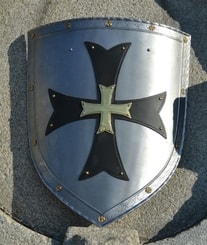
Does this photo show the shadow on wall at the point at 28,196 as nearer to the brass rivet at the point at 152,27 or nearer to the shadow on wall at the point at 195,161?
the shadow on wall at the point at 195,161

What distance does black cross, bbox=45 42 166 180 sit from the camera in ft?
6.71

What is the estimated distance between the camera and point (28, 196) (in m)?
2.12

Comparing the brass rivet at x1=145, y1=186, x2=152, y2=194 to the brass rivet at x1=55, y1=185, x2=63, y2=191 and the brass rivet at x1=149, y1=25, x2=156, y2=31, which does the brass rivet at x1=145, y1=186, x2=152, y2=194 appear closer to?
the brass rivet at x1=55, y1=185, x2=63, y2=191

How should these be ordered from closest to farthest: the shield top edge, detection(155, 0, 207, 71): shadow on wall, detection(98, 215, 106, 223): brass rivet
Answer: detection(98, 215, 106, 223): brass rivet
the shield top edge
detection(155, 0, 207, 71): shadow on wall

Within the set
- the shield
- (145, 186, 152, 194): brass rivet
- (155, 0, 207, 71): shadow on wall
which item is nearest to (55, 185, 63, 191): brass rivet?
the shield

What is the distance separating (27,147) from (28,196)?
172mm

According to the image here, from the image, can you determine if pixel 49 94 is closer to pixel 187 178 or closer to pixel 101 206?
pixel 101 206

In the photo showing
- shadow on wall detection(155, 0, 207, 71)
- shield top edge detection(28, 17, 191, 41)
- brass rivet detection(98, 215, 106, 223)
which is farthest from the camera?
shadow on wall detection(155, 0, 207, 71)

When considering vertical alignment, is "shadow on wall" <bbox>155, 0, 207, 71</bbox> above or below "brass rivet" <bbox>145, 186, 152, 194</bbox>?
above

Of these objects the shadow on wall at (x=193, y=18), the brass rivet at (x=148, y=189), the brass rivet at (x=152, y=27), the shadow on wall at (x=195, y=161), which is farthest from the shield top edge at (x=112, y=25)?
the brass rivet at (x=148, y=189)

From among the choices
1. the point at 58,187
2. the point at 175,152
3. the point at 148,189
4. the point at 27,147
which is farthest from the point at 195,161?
the point at 27,147

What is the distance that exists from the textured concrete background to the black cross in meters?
0.14

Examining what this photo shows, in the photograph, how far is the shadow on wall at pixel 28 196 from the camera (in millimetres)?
2096

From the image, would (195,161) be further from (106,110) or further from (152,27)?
(152,27)
